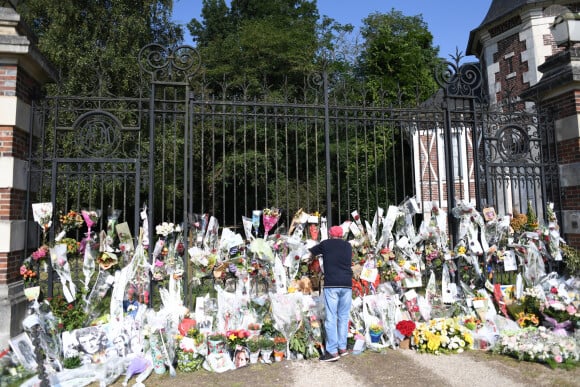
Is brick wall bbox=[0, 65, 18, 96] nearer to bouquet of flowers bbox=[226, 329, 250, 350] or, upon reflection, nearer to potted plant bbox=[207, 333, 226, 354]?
potted plant bbox=[207, 333, 226, 354]

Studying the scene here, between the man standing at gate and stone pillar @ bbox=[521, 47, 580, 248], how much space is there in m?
4.05

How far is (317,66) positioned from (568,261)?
16.7 meters

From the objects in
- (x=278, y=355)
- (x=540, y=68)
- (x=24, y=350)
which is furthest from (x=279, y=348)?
(x=540, y=68)

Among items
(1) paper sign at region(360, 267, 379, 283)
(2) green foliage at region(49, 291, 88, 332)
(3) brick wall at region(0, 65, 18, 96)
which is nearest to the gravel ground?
(1) paper sign at region(360, 267, 379, 283)

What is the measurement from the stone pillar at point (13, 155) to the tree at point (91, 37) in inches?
373

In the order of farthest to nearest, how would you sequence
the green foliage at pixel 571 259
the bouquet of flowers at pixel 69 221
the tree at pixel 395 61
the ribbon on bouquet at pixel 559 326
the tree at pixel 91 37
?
the tree at pixel 395 61, the tree at pixel 91 37, the green foliage at pixel 571 259, the bouquet of flowers at pixel 69 221, the ribbon on bouquet at pixel 559 326

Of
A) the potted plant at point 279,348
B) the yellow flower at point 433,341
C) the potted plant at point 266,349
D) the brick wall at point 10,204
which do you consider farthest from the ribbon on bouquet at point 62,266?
the yellow flower at point 433,341

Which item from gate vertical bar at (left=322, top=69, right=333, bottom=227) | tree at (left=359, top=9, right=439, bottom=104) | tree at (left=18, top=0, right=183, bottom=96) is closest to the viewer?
gate vertical bar at (left=322, top=69, right=333, bottom=227)

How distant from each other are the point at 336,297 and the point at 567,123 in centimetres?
478

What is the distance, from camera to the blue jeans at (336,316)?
15.5 feet

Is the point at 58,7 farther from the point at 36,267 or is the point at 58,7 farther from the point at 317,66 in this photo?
the point at 36,267

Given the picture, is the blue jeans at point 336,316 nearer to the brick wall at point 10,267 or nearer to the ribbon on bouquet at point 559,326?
the ribbon on bouquet at point 559,326

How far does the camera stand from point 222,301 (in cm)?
486

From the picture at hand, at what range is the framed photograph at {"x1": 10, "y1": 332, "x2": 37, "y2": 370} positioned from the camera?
397cm
